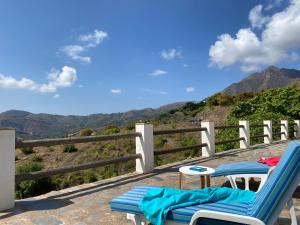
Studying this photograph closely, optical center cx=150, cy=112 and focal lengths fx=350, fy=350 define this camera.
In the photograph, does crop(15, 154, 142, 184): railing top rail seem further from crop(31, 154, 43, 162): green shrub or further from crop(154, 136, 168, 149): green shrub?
crop(31, 154, 43, 162): green shrub

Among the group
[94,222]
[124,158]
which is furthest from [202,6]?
[94,222]

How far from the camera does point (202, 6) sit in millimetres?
16203

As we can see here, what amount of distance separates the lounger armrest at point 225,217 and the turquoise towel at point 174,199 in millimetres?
330

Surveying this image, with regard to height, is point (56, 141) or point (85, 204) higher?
point (56, 141)

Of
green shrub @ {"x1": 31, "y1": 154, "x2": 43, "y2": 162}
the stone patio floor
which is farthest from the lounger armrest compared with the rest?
green shrub @ {"x1": 31, "y1": 154, "x2": 43, "y2": 162}

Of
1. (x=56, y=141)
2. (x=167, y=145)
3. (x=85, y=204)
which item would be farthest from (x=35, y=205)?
(x=167, y=145)

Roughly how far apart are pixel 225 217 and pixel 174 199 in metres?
0.59

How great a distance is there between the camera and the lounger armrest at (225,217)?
8.52 feet

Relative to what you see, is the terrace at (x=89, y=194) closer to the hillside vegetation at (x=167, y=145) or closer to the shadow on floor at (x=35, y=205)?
the shadow on floor at (x=35, y=205)

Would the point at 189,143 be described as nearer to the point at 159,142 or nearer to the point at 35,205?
the point at 159,142

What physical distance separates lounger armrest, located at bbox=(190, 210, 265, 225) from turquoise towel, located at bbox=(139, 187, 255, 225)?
1.08ft

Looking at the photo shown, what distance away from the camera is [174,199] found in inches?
123

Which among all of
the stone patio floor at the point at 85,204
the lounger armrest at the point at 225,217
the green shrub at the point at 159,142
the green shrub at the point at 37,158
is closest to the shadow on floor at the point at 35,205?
the stone patio floor at the point at 85,204

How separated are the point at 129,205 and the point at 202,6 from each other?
14.5 metres
